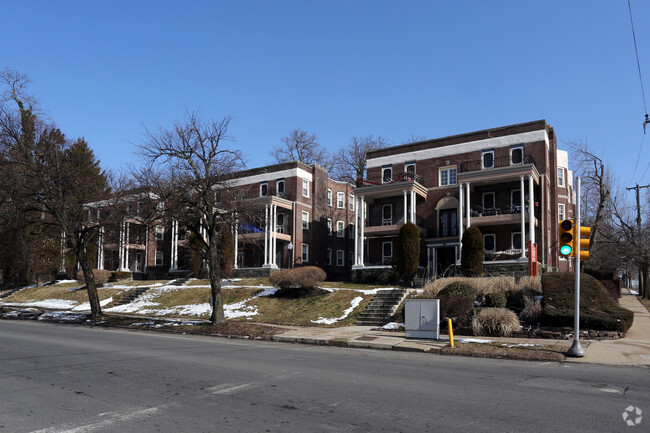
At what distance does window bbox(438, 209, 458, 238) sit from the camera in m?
37.5

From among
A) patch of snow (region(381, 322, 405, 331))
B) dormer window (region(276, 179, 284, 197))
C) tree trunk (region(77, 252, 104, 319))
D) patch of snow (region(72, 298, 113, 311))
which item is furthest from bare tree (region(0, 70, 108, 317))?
dormer window (region(276, 179, 284, 197))

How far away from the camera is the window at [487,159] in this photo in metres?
36.3

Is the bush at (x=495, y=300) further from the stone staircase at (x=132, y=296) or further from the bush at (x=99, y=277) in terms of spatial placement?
the bush at (x=99, y=277)

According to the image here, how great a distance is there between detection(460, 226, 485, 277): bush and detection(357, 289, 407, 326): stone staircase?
702cm

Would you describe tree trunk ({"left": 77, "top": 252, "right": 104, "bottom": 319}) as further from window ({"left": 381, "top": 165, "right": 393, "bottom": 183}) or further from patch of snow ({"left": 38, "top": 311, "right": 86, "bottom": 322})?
window ({"left": 381, "top": 165, "right": 393, "bottom": 183})

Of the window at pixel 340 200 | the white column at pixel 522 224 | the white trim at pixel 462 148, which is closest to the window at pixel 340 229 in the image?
the window at pixel 340 200

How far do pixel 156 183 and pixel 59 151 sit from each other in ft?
26.8

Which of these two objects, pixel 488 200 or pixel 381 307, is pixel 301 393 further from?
pixel 488 200

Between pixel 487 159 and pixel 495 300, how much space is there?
1882cm

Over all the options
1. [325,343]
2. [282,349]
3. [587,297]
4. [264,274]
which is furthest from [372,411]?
[264,274]

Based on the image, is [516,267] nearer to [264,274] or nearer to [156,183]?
[264,274]

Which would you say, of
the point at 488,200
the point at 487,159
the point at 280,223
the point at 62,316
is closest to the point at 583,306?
the point at 488,200

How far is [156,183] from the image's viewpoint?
1995 centimetres

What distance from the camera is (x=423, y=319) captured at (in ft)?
55.6
